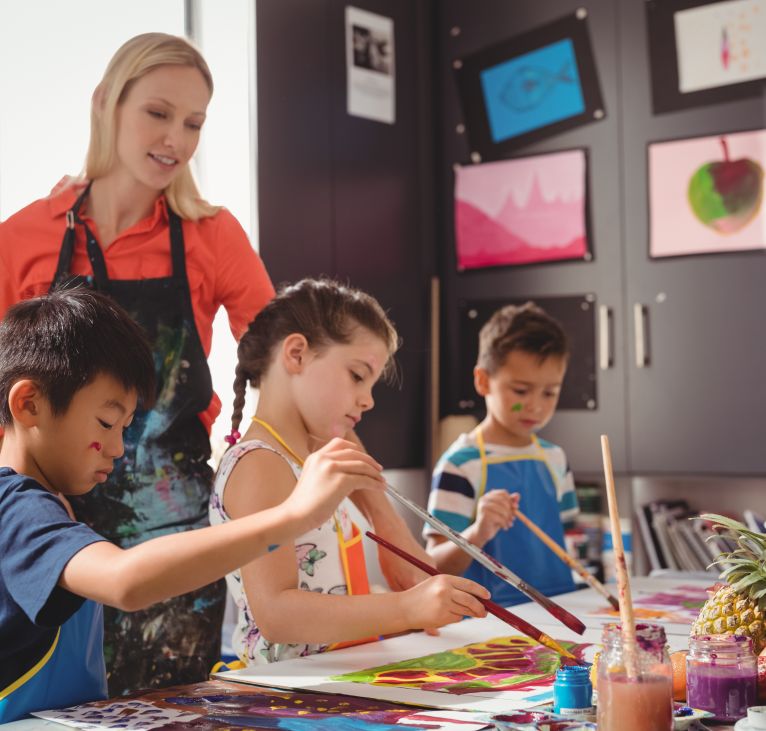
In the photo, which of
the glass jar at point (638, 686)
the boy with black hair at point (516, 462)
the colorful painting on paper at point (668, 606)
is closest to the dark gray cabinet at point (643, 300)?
the boy with black hair at point (516, 462)

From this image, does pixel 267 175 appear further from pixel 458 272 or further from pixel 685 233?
pixel 685 233

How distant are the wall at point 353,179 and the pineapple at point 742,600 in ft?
6.27

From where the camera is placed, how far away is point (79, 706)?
1.19 m

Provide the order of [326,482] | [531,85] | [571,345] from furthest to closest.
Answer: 1. [531,85]
2. [571,345]
3. [326,482]

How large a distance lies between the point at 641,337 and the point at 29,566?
7.96ft

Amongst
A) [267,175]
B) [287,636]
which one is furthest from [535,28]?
[287,636]

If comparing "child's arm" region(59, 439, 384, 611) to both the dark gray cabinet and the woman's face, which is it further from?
the dark gray cabinet

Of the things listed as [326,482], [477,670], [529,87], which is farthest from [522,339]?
[326,482]

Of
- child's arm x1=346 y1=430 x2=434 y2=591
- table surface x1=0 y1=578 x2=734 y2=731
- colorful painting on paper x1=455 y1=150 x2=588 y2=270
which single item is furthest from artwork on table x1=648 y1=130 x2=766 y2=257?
child's arm x1=346 y1=430 x2=434 y2=591

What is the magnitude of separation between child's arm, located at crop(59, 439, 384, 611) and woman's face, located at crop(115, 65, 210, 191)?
1127 mm

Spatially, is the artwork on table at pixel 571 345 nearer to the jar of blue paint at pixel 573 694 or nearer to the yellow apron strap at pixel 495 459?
the yellow apron strap at pixel 495 459

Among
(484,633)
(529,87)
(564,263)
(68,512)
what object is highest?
(529,87)

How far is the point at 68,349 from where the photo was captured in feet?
4.11

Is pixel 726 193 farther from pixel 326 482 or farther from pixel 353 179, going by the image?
pixel 326 482
